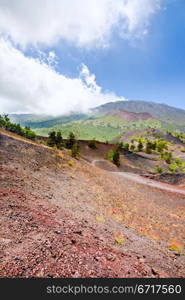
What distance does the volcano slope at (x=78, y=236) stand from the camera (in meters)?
4.40

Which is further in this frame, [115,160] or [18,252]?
[115,160]

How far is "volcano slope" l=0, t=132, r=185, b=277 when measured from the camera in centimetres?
440

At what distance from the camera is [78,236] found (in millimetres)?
6086

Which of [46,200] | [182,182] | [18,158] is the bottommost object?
[182,182]

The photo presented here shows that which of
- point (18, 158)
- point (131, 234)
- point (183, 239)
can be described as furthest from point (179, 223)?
point (18, 158)

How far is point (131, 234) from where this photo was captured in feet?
26.4

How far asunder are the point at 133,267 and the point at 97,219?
371 centimetres

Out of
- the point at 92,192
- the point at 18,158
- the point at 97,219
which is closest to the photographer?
the point at 97,219

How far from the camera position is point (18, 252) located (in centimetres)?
440

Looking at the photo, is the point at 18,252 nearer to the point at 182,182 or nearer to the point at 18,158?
the point at 18,158

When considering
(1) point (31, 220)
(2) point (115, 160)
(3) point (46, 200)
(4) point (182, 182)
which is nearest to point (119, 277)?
(1) point (31, 220)

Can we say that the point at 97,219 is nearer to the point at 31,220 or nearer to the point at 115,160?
the point at 31,220

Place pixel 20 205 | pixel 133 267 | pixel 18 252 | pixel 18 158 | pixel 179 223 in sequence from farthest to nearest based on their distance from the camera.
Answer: pixel 18 158, pixel 179 223, pixel 20 205, pixel 133 267, pixel 18 252

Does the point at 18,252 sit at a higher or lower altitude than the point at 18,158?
lower
